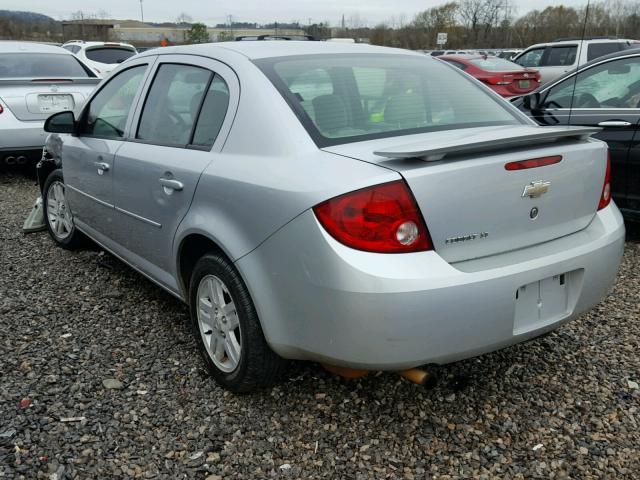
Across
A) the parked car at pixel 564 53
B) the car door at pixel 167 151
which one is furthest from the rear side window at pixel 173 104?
the parked car at pixel 564 53

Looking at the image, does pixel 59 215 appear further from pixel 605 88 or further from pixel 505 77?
pixel 505 77

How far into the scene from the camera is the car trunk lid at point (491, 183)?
7.23 feet

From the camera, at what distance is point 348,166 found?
2264mm

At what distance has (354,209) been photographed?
2170 millimetres

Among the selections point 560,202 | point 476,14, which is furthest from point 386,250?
point 476,14

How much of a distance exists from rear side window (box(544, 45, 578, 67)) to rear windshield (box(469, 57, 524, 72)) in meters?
1.35

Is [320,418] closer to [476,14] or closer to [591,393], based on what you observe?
[591,393]

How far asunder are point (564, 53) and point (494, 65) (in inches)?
82.7

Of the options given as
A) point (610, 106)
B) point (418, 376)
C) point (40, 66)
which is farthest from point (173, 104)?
point (40, 66)

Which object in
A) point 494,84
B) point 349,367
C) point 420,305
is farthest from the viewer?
point 494,84

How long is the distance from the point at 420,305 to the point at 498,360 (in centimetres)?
121

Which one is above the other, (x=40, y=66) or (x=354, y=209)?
(x=40, y=66)

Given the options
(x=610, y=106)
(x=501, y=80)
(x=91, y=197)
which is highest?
(x=610, y=106)

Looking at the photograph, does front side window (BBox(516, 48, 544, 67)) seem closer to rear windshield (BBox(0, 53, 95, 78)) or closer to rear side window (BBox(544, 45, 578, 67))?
rear side window (BBox(544, 45, 578, 67))
